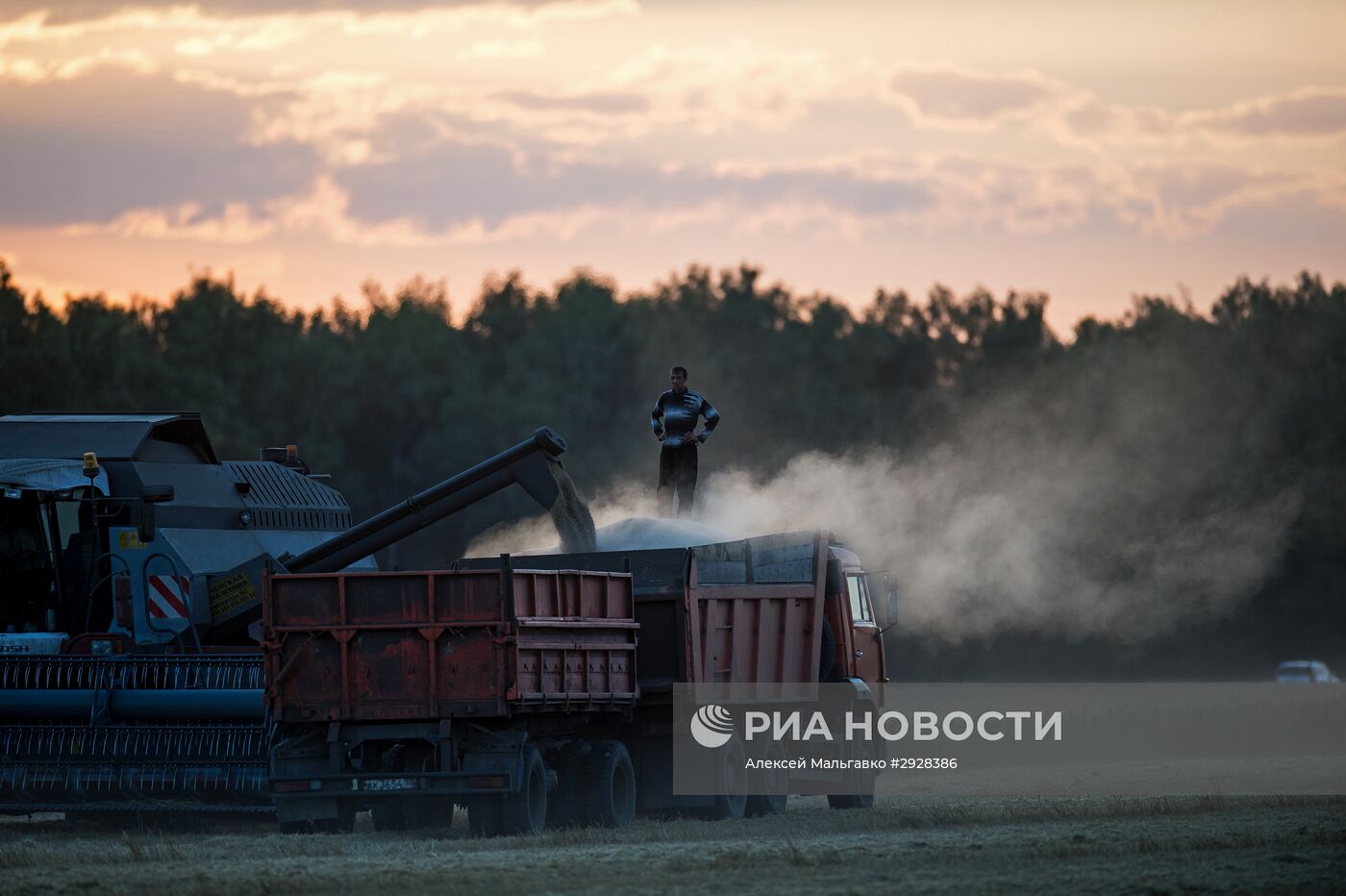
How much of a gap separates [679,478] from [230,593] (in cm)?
607

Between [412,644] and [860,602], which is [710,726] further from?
[412,644]

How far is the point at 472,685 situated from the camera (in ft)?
64.0

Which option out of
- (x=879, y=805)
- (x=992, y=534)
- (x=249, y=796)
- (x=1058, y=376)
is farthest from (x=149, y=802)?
(x=1058, y=376)

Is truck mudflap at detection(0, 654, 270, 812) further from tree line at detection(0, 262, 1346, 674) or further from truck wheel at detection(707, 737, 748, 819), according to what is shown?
tree line at detection(0, 262, 1346, 674)

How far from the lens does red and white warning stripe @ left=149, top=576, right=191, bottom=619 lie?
25047 mm

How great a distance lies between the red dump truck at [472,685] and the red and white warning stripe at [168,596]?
14.2ft

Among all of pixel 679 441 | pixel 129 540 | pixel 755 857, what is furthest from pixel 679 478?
pixel 755 857

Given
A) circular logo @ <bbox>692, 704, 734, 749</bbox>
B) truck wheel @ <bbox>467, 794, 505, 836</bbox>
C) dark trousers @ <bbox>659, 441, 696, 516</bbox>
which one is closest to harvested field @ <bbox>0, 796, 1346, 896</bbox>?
truck wheel @ <bbox>467, 794, 505, 836</bbox>

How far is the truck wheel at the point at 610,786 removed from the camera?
69.8 feet

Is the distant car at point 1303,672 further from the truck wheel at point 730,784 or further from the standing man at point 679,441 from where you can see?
the truck wheel at point 730,784

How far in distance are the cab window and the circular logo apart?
3335 mm

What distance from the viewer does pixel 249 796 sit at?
71.9ft

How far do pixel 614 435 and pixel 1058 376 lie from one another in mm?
16590

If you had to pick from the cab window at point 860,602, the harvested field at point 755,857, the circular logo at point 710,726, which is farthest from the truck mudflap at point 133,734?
the cab window at point 860,602
